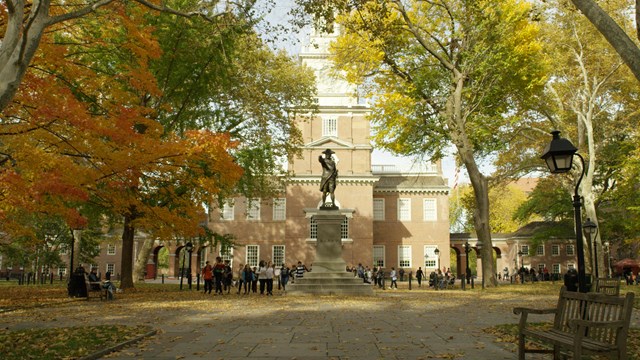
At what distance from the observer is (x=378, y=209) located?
5078cm

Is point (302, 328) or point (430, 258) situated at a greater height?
point (430, 258)

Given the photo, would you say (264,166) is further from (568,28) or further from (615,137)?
(615,137)

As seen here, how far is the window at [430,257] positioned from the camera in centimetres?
4903

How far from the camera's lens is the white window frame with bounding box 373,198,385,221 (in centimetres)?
5062

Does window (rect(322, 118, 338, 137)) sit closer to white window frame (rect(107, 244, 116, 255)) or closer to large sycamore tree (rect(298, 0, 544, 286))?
large sycamore tree (rect(298, 0, 544, 286))

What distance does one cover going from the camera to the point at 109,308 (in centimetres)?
1412

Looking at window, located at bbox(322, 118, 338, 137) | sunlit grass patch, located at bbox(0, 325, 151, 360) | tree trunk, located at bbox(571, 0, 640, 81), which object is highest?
window, located at bbox(322, 118, 338, 137)

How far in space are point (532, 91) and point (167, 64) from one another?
17498 millimetres

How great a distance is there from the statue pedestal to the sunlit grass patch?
10940 mm

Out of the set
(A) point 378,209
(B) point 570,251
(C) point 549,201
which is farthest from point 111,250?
(B) point 570,251

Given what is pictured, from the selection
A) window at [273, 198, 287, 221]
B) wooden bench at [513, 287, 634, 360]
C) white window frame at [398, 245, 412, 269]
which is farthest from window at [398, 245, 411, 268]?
wooden bench at [513, 287, 634, 360]

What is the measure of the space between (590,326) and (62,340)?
23.8 feet

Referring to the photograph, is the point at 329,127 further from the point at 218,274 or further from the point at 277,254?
the point at 218,274

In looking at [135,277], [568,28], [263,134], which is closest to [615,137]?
[568,28]
